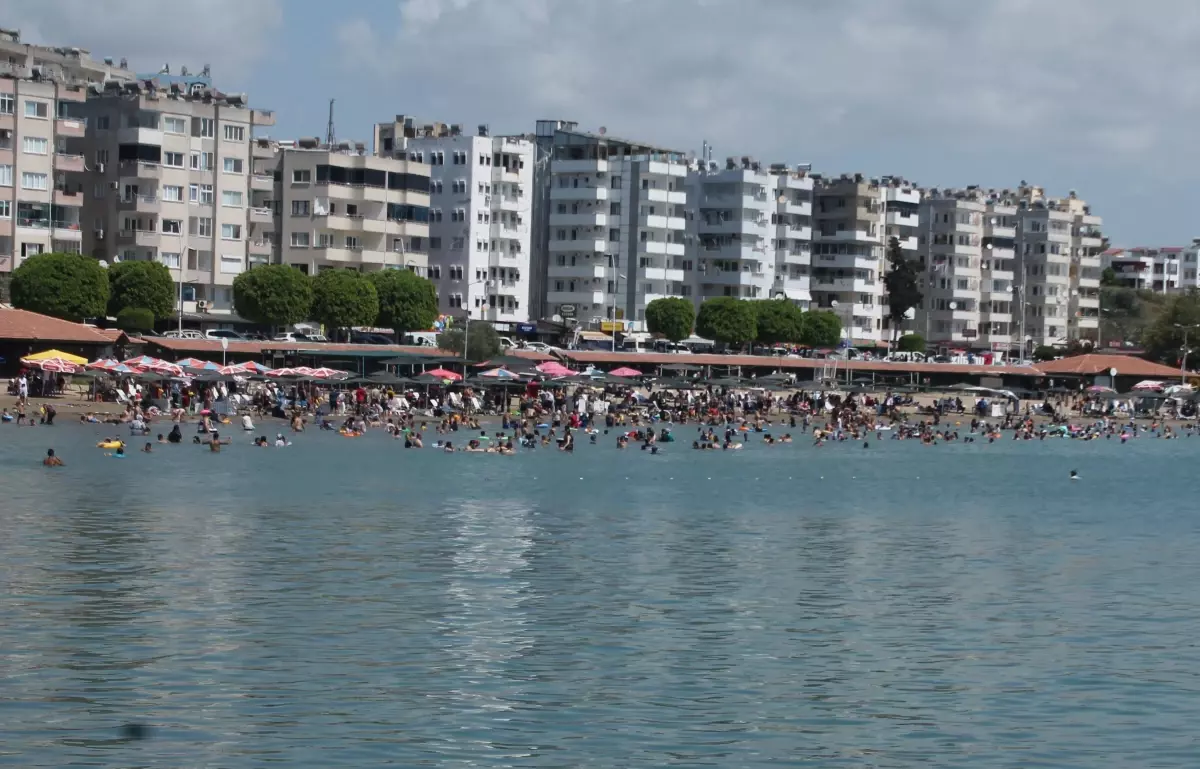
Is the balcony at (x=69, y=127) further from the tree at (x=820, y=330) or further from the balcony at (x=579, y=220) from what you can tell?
the tree at (x=820, y=330)

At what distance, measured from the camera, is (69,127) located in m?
107

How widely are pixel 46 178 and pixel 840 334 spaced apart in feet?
210

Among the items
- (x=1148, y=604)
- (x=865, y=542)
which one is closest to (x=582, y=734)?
(x=1148, y=604)

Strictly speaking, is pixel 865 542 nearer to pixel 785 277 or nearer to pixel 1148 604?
pixel 1148 604


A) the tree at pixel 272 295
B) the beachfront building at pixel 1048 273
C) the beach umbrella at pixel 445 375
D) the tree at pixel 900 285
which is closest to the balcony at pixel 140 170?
the tree at pixel 272 295

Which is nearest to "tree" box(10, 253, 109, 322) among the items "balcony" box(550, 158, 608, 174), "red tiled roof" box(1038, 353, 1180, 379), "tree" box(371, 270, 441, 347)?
"tree" box(371, 270, 441, 347)

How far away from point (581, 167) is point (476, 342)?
39.8 m

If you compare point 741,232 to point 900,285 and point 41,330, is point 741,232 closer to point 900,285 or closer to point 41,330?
point 900,285

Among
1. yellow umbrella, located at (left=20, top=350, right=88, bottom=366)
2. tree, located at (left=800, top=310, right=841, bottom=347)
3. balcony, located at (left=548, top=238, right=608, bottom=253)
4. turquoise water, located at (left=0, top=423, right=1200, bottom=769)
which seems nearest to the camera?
turquoise water, located at (left=0, top=423, right=1200, bottom=769)

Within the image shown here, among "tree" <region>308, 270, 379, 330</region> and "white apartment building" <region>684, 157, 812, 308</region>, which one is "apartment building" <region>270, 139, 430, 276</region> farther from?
"white apartment building" <region>684, 157, 812, 308</region>

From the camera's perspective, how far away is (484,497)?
53.4 meters

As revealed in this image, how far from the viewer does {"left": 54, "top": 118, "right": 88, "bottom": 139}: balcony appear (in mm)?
106688

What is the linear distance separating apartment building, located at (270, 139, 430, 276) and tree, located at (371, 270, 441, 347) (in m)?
7.45

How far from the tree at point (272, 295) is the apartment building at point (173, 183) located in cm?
450
